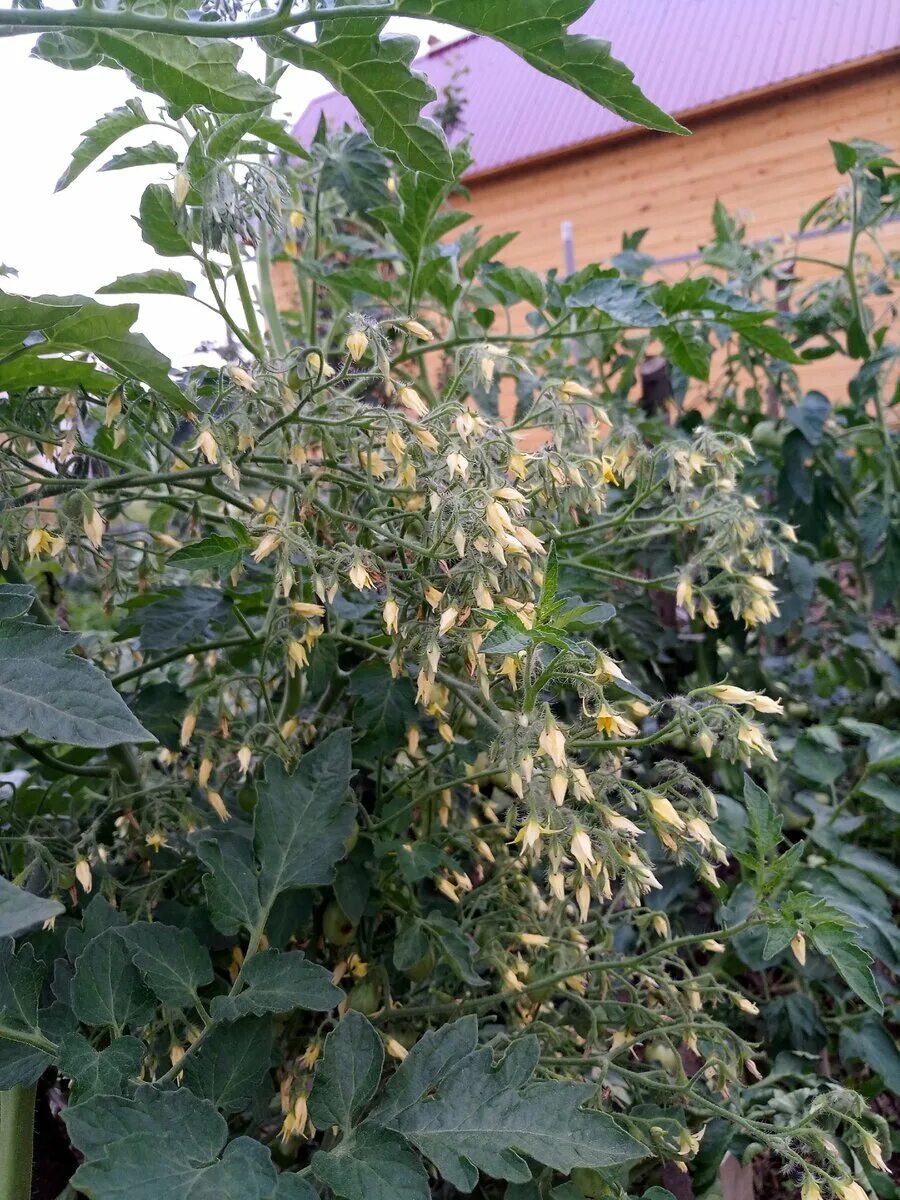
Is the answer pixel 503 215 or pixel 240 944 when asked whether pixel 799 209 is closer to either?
pixel 503 215

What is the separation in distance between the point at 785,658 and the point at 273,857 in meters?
1.34

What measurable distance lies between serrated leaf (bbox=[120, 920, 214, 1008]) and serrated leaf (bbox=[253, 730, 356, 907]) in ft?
0.22

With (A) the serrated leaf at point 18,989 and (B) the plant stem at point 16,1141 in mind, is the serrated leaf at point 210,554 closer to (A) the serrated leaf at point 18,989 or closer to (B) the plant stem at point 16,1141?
(A) the serrated leaf at point 18,989

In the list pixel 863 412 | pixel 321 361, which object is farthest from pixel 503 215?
pixel 321 361

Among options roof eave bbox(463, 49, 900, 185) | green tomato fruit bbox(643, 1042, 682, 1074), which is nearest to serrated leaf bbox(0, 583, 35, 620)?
green tomato fruit bbox(643, 1042, 682, 1074)

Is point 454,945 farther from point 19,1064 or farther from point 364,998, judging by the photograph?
point 19,1064

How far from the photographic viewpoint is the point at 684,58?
4184 mm

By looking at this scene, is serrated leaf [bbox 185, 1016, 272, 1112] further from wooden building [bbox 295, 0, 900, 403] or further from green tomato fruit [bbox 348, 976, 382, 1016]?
wooden building [bbox 295, 0, 900, 403]

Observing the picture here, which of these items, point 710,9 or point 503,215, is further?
point 503,215

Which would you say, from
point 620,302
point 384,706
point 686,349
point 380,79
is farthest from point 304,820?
point 686,349

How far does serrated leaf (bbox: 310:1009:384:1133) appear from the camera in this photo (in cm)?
60

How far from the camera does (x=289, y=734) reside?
86 centimetres

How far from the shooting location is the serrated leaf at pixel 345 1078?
1.98ft

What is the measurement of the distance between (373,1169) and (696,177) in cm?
577
